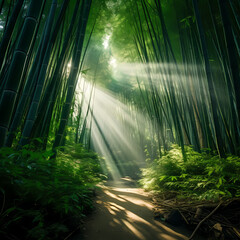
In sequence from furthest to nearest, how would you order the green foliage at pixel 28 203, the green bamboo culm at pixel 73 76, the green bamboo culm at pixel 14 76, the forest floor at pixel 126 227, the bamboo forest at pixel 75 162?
the green bamboo culm at pixel 73 76, the forest floor at pixel 126 227, the green bamboo culm at pixel 14 76, the bamboo forest at pixel 75 162, the green foliage at pixel 28 203

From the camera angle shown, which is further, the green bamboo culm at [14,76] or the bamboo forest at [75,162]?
the green bamboo culm at [14,76]

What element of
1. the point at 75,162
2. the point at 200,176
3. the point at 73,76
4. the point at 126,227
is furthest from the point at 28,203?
the point at 200,176

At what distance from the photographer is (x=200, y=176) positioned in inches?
76.7

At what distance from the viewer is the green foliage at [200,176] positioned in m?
1.57

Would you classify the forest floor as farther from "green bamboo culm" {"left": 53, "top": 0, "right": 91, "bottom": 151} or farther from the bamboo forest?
"green bamboo culm" {"left": 53, "top": 0, "right": 91, "bottom": 151}

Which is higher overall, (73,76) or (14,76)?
(73,76)

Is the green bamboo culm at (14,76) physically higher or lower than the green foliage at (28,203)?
higher

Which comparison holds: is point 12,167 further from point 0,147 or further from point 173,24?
point 173,24

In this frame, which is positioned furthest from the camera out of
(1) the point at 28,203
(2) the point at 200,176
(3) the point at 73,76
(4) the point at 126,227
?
(3) the point at 73,76

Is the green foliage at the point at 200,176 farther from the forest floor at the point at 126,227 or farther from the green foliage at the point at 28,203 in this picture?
the green foliage at the point at 28,203

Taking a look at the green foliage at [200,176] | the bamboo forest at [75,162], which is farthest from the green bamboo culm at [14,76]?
the green foliage at [200,176]

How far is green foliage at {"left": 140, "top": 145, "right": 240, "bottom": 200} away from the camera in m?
1.57

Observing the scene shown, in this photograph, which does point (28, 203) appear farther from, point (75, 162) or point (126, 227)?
point (75, 162)

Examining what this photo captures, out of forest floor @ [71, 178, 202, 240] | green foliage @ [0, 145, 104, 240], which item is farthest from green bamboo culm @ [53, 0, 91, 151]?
forest floor @ [71, 178, 202, 240]
